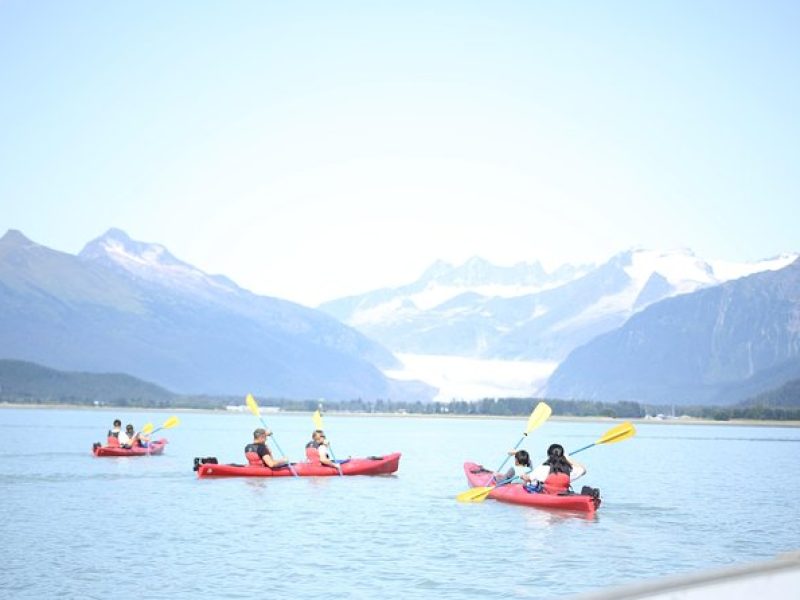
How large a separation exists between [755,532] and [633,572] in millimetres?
9622

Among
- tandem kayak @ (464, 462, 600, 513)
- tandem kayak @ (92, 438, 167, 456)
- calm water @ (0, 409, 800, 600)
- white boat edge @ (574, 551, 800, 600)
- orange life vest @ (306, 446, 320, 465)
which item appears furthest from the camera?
tandem kayak @ (92, 438, 167, 456)

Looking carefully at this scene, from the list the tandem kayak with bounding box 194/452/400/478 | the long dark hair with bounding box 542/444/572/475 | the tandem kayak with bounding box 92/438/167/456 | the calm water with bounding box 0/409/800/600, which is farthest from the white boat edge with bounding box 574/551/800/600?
the tandem kayak with bounding box 92/438/167/456

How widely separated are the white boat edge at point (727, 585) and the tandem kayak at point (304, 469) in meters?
36.9

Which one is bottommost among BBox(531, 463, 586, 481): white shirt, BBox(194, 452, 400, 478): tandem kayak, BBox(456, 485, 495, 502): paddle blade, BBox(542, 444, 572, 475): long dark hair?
BBox(456, 485, 495, 502): paddle blade

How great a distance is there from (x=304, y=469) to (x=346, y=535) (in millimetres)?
15726

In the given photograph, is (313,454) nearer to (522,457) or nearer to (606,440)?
(522,457)

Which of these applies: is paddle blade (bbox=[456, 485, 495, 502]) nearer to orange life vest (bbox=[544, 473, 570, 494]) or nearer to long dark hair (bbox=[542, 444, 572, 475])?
orange life vest (bbox=[544, 473, 570, 494])

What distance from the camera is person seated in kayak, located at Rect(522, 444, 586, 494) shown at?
31734 mm

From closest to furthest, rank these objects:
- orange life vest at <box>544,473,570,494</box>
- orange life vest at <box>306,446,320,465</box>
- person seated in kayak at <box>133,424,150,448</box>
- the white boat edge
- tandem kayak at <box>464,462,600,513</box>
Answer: the white boat edge, tandem kayak at <box>464,462,600,513</box>, orange life vest at <box>544,473,570,494</box>, orange life vest at <box>306,446,320,465</box>, person seated in kayak at <box>133,424,150,448</box>

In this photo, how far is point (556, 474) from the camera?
31.8m

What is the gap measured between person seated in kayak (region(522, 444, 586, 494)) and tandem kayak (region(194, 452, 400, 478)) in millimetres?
12047

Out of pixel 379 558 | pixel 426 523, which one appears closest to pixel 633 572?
pixel 379 558

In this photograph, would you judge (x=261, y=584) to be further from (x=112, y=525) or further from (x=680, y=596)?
(x=680, y=596)

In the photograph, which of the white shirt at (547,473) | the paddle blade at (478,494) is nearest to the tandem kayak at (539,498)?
the paddle blade at (478,494)
